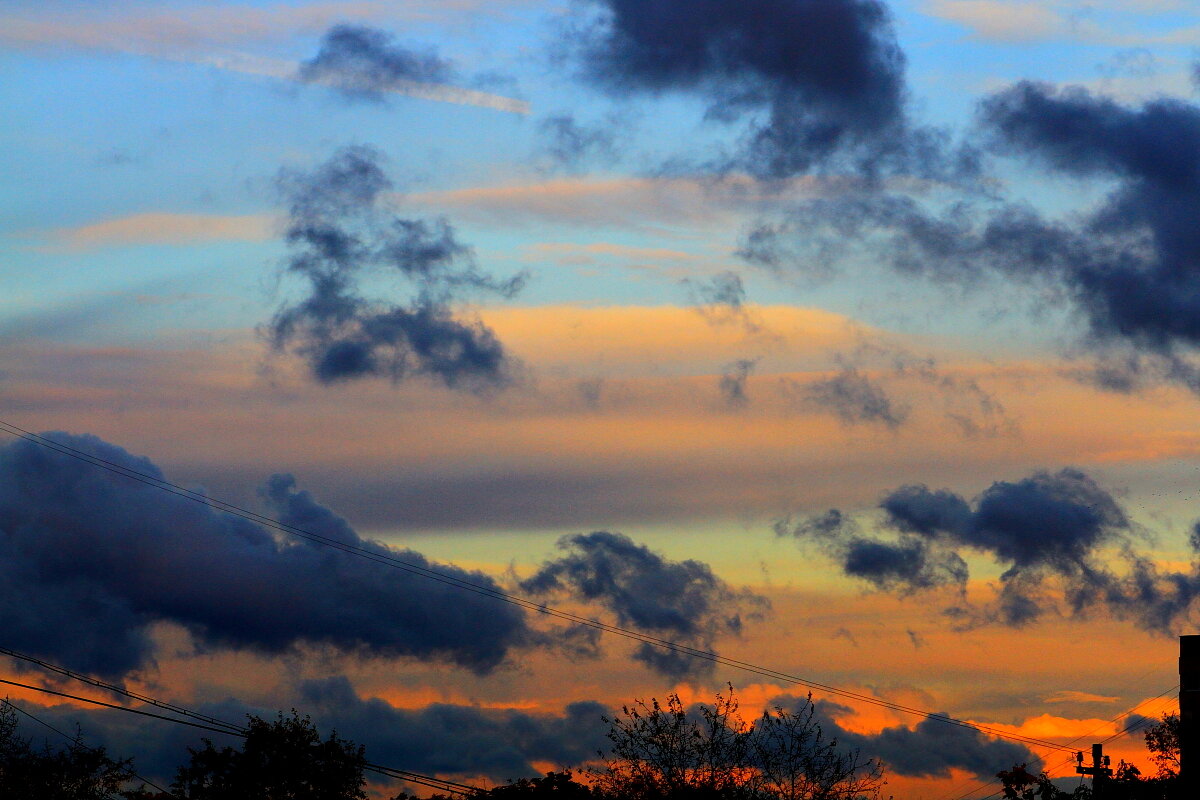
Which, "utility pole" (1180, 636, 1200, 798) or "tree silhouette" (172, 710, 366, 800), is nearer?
"utility pole" (1180, 636, 1200, 798)

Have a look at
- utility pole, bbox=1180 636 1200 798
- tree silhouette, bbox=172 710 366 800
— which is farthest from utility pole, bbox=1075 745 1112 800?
tree silhouette, bbox=172 710 366 800

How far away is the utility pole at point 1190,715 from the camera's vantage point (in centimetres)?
4488

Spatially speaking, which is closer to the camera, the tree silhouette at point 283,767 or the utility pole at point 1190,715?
the utility pole at point 1190,715

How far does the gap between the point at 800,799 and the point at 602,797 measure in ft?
25.9

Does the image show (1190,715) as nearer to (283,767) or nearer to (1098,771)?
(1098,771)

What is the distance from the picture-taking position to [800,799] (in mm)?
55000

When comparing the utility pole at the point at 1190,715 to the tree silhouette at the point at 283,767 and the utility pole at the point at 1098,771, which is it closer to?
the utility pole at the point at 1098,771

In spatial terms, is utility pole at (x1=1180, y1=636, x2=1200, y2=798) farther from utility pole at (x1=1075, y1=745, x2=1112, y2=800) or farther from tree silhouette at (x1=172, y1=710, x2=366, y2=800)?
tree silhouette at (x1=172, y1=710, x2=366, y2=800)

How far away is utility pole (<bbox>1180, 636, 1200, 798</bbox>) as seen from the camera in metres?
→ 44.9

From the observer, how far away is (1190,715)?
4544 cm

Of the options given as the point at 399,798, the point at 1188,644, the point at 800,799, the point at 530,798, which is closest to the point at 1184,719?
the point at 1188,644

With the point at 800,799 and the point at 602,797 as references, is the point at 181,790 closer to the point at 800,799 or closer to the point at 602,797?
the point at 602,797

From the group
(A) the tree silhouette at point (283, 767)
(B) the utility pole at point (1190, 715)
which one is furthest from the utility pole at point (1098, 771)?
(A) the tree silhouette at point (283, 767)

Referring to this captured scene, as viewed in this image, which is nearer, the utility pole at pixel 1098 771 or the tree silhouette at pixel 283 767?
the utility pole at pixel 1098 771
